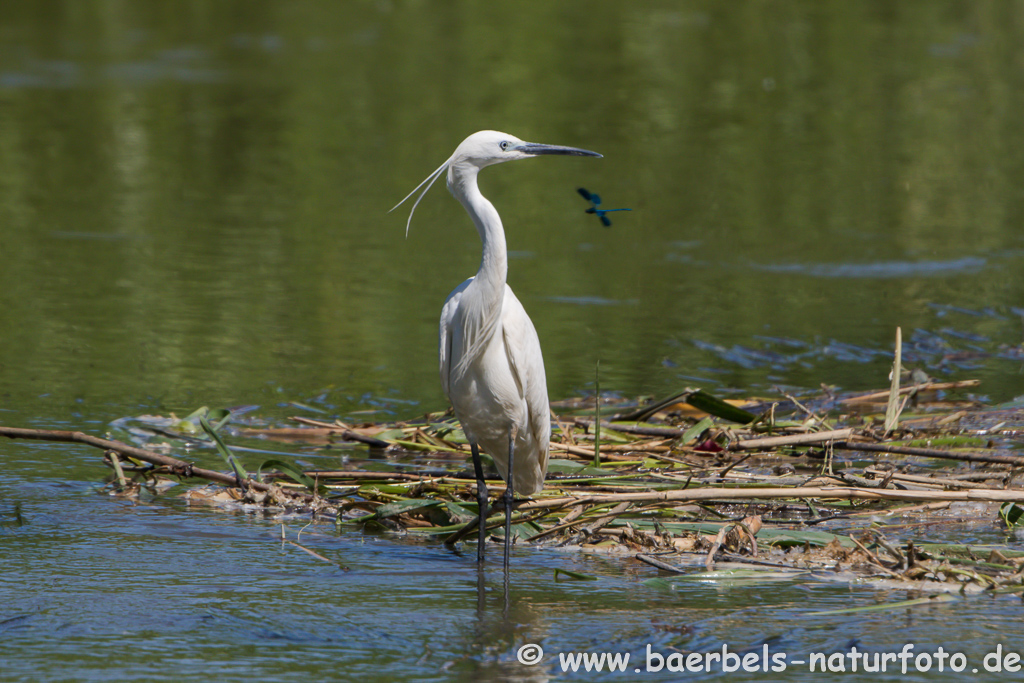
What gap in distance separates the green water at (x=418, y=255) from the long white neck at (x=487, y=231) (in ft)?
3.26

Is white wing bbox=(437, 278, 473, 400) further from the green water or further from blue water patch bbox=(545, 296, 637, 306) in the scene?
blue water patch bbox=(545, 296, 637, 306)

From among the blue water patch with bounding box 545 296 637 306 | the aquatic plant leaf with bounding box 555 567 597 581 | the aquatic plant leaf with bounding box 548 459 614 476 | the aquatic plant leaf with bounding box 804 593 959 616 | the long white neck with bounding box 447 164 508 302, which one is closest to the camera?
the aquatic plant leaf with bounding box 804 593 959 616

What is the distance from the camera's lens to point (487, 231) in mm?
4383

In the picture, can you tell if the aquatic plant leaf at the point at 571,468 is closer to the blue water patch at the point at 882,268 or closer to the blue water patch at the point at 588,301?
the blue water patch at the point at 588,301

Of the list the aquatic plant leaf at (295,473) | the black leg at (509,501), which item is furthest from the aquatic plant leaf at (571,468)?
the aquatic plant leaf at (295,473)

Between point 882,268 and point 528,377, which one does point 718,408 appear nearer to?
point 528,377

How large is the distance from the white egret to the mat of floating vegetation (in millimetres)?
243

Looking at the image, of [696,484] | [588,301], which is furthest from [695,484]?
[588,301]

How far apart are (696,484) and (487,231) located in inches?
50.2

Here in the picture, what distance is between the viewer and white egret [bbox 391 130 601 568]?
174 inches

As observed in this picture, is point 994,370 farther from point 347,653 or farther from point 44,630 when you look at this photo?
point 44,630

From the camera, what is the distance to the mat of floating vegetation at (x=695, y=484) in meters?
4.21

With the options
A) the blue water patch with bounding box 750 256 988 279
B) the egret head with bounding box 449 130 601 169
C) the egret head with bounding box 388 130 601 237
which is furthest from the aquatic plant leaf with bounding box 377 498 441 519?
the blue water patch with bounding box 750 256 988 279

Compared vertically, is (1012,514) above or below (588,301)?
below
